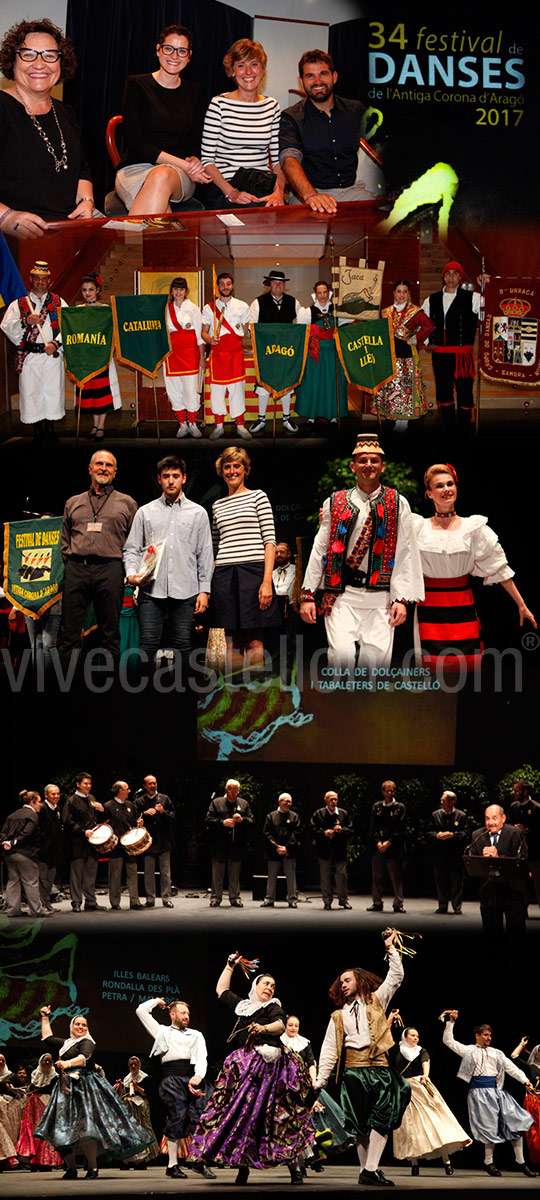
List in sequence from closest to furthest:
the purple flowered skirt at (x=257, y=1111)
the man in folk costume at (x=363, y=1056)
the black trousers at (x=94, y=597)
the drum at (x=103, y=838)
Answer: the purple flowered skirt at (x=257, y=1111)
the man in folk costume at (x=363, y=1056)
the black trousers at (x=94, y=597)
the drum at (x=103, y=838)

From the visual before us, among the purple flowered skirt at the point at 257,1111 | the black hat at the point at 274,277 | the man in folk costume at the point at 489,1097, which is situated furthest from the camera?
the black hat at the point at 274,277

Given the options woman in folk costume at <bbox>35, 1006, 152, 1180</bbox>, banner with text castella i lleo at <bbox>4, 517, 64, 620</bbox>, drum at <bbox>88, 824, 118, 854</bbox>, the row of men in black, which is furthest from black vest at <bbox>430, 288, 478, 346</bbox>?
woman in folk costume at <bbox>35, 1006, 152, 1180</bbox>

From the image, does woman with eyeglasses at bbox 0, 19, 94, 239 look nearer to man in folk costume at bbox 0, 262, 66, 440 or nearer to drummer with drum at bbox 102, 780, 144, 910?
man in folk costume at bbox 0, 262, 66, 440

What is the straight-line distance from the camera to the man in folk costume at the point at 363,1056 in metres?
7.31

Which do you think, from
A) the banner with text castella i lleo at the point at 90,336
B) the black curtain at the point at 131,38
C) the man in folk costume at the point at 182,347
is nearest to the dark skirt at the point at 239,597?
the man in folk costume at the point at 182,347

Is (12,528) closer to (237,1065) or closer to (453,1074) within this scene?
(237,1065)

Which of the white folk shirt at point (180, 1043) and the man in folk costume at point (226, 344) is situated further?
the man in folk costume at point (226, 344)

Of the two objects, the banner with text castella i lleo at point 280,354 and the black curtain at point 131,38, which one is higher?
the black curtain at point 131,38

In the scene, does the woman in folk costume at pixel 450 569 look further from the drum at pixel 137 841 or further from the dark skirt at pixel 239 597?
the drum at pixel 137 841

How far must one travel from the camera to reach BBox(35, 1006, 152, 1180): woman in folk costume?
7.63m

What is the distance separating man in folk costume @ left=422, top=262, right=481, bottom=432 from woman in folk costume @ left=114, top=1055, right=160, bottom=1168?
4.55 metres

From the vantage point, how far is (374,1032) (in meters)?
7.36

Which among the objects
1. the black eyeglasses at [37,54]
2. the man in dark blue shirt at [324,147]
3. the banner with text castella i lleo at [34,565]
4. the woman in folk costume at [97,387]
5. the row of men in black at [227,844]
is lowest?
the row of men in black at [227,844]

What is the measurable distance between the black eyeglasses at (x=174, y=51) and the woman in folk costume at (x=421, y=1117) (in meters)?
6.43
